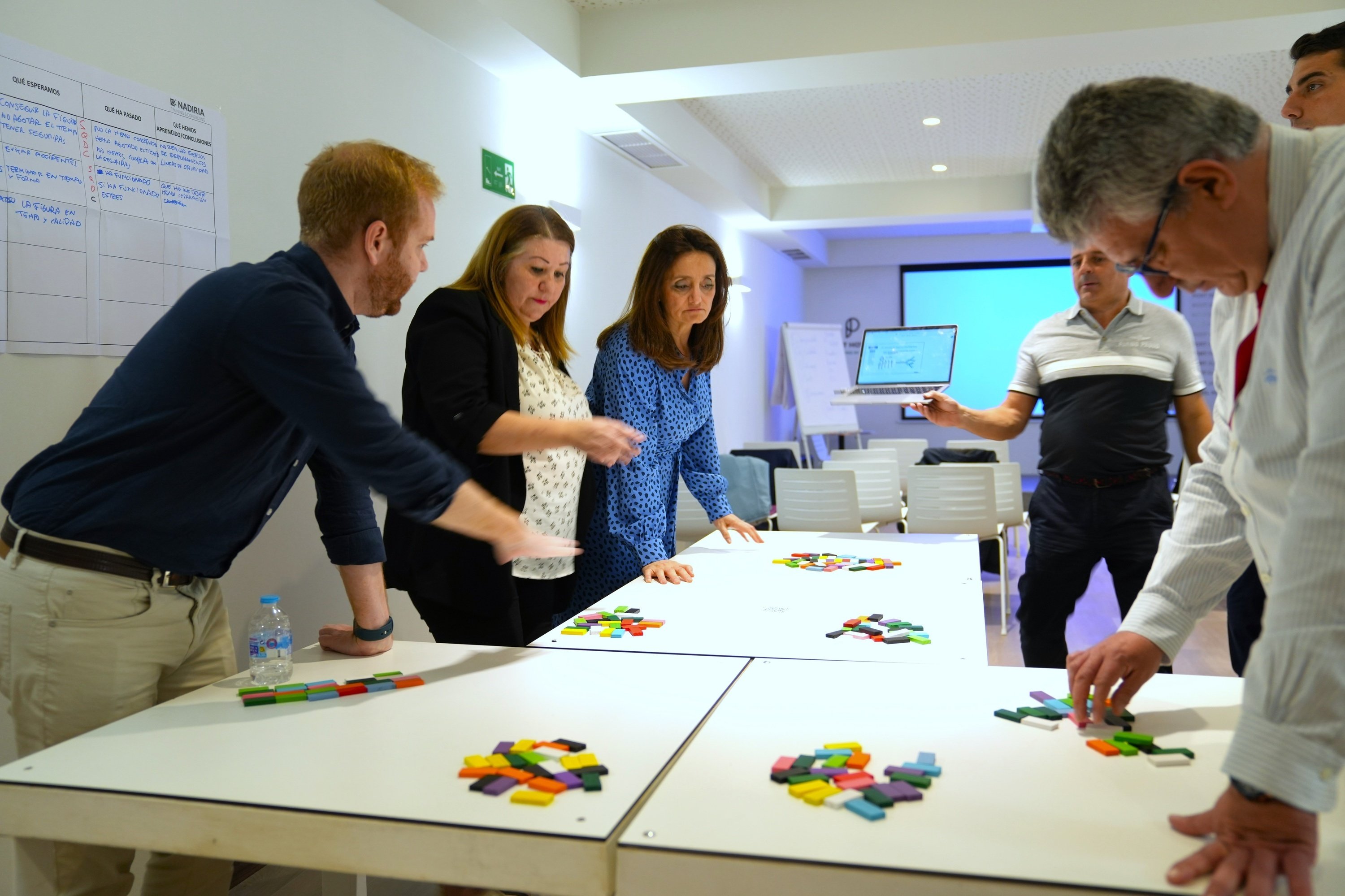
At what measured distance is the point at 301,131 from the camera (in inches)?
120

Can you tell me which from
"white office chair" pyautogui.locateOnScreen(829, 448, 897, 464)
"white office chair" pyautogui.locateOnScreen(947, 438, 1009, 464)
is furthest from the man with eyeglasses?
"white office chair" pyautogui.locateOnScreen(947, 438, 1009, 464)

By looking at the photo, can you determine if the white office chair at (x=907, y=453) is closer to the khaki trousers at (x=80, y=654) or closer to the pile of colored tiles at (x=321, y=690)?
the pile of colored tiles at (x=321, y=690)

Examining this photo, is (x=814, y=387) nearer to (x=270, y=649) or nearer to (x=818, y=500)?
(x=818, y=500)

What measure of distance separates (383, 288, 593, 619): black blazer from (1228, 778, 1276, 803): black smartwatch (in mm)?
1391

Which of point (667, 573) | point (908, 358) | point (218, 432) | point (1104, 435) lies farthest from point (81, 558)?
point (908, 358)

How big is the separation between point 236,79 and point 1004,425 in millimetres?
2613

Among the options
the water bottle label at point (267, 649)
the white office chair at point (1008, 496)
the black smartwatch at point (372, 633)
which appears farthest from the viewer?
the white office chair at point (1008, 496)

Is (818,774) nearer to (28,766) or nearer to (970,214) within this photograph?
(28,766)

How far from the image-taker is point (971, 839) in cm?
96

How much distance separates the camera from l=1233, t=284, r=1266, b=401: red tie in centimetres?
106

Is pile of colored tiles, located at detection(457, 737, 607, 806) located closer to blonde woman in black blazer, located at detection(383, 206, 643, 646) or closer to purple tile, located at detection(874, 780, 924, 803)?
purple tile, located at detection(874, 780, 924, 803)

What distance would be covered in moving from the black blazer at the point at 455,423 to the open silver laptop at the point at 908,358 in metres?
4.64

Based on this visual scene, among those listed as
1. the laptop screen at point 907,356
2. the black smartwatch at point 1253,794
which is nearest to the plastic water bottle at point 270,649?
the black smartwatch at point 1253,794

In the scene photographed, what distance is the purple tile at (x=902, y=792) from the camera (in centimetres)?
105
